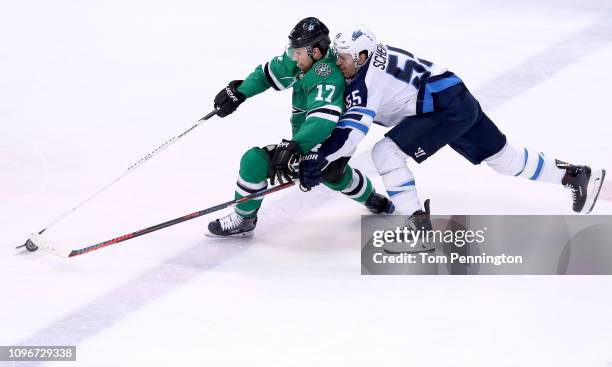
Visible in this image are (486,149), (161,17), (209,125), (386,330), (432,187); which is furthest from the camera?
(161,17)

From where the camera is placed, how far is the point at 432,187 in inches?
216

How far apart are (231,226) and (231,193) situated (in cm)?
50

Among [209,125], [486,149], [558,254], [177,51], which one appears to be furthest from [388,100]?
[177,51]

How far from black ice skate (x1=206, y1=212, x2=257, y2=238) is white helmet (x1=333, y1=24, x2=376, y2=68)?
2.81 ft

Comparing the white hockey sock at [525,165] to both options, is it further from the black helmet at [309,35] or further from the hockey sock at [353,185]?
the black helmet at [309,35]

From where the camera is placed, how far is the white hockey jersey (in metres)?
4.52

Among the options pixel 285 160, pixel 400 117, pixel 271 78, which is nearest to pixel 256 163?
pixel 285 160

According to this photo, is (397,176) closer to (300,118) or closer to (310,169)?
(310,169)

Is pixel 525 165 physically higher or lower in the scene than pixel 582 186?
higher

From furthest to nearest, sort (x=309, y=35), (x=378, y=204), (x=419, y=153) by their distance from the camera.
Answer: (x=378, y=204), (x=419, y=153), (x=309, y=35)

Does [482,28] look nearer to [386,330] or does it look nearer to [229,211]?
[229,211]

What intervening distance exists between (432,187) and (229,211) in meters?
1.02

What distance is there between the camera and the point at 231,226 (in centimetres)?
485


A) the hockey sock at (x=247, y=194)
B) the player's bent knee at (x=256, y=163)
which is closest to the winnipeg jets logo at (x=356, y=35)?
the player's bent knee at (x=256, y=163)
